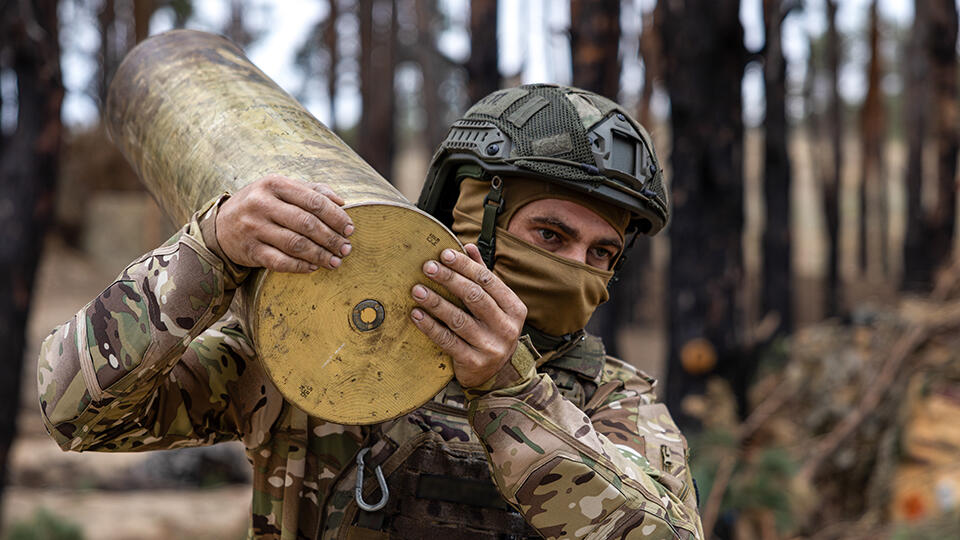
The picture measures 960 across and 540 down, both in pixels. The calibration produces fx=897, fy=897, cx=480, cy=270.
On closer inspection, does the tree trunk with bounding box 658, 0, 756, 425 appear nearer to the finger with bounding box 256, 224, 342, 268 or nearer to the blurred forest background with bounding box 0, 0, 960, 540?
the blurred forest background with bounding box 0, 0, 960, 540

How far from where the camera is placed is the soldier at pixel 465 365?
1.60m

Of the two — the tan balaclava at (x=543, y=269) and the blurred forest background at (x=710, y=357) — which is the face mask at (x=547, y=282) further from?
the blurred forest background at (x=710, y=357)

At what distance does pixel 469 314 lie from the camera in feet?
5.33

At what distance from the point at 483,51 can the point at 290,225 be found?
737 centimetres

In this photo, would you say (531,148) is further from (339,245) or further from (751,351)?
(751,351)

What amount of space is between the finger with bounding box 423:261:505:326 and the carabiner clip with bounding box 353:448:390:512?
0.53 metres

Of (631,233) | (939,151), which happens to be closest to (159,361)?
(631,233)

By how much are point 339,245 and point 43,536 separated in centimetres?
604

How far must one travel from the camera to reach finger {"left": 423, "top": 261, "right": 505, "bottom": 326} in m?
1.57

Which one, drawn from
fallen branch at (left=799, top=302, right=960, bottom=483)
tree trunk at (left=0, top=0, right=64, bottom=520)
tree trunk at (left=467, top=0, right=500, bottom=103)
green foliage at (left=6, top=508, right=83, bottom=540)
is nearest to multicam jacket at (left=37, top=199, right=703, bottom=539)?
tree trunk at (left=0, top=0, right=64, bottom=520)

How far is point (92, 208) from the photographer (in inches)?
837

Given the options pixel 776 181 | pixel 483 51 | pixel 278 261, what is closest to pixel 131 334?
pixel 278 261

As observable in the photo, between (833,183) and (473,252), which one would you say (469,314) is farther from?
(833,183)

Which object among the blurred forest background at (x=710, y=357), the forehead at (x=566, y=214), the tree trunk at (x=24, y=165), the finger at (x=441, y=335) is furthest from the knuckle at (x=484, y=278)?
the tree trunk at (x=24, y=165)
